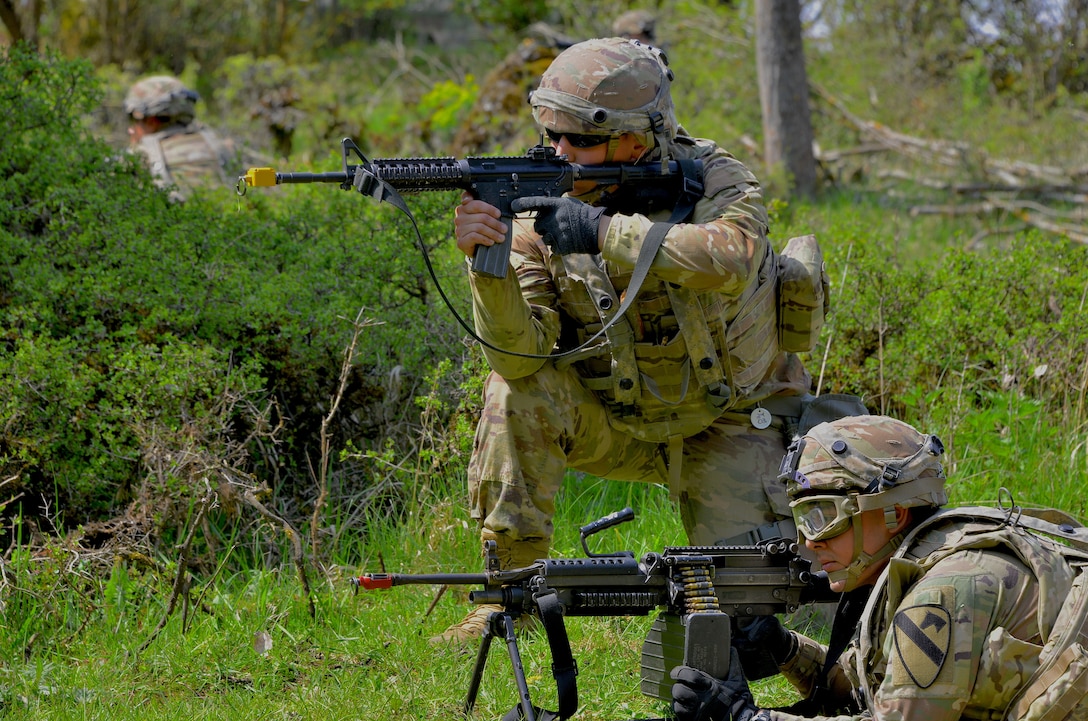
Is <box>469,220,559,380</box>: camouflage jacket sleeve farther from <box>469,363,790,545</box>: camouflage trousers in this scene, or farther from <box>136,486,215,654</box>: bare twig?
<box>136,486,215,654</box>: bare twig

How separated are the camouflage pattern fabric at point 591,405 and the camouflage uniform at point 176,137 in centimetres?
496

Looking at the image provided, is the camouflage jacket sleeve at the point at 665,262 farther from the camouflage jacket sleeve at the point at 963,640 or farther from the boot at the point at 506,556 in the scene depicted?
the camouflage jacket sleeve at the point at 963,640

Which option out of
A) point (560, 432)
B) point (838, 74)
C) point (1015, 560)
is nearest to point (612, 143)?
point (560, 432)

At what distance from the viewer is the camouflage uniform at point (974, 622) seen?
106 inches

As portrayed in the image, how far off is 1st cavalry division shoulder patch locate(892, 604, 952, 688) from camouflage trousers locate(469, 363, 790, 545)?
1516 mm

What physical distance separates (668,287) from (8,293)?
3.08 meters

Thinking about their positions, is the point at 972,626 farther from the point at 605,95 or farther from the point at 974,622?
the point at 605,95

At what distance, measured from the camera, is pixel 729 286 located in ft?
13.1

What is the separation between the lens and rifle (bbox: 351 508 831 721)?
319cm

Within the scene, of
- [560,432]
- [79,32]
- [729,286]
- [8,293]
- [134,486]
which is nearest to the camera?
[729,286]

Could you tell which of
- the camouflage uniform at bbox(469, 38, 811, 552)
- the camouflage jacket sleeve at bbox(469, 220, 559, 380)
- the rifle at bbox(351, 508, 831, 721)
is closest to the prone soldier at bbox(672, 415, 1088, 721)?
the rifle at bbox(351, 508, 831, 721)

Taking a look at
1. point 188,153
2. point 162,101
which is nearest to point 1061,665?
point 188,153

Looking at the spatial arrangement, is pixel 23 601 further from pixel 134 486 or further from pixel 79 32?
pixel 79 32

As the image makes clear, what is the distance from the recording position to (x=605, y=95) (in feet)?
13.4
